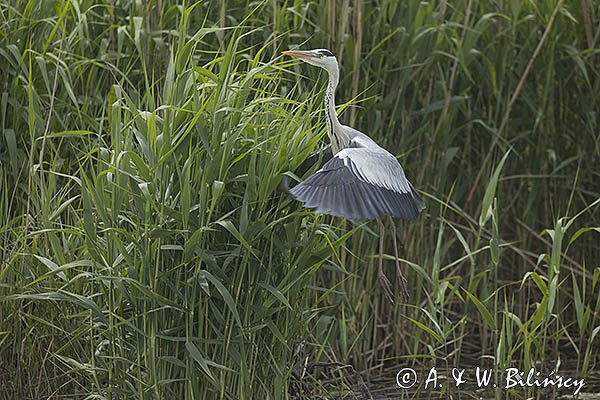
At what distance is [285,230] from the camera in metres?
3.85

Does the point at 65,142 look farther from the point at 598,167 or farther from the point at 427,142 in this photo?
the point at 598,167

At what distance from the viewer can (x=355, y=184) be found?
3627 millimetres

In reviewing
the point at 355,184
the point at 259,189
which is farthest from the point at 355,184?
the point at 259,189

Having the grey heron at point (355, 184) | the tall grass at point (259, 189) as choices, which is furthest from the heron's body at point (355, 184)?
the tall grass at point (259, 189)

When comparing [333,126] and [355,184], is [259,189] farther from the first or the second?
[333,126]

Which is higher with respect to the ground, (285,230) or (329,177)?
(329,177)

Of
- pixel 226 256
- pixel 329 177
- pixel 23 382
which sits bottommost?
pixel 23 382

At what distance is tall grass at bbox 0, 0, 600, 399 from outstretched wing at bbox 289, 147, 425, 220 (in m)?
0.17

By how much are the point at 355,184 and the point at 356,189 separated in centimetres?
2

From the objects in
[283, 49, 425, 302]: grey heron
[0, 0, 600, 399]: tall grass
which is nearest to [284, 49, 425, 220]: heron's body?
[283, 49, 425, 302]: grey heron

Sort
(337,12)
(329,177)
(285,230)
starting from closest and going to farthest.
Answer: (329,177)
(285,230)
(337,12)

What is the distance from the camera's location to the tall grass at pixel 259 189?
12.2ft

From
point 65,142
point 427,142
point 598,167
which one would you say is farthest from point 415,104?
point 65,142

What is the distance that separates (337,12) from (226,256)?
1935 millimetres
